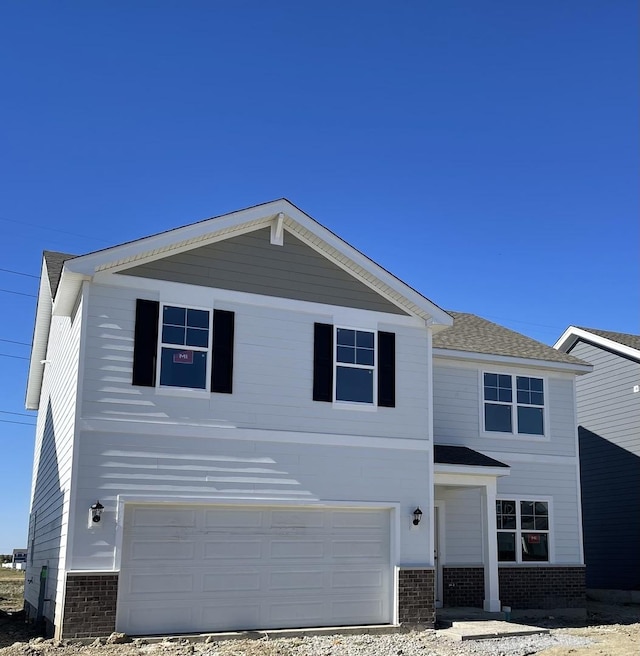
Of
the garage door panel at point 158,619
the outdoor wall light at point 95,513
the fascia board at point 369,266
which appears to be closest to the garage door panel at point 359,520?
the garage door panel at point 158,619

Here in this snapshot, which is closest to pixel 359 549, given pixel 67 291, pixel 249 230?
pixel 249 230

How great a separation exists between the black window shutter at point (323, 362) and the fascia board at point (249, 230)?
1342 millimetres

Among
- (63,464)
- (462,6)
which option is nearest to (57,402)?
(63,464)

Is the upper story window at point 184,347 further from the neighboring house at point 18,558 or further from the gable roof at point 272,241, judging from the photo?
the neighboring house at point 18,558

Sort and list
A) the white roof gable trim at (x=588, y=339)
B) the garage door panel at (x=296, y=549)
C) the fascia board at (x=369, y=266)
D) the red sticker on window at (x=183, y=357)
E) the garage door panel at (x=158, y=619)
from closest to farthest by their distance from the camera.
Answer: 1. the garage door panel at (x=158, y=619)
2. the red sticker on window at (x=183, y=357)
3. the garage door panel at (x=296, y=549)
4. the fascia board at (x=369, y=266)
5. the white roof gable trim at (x=588, y=339)

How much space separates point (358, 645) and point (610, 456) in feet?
41.2

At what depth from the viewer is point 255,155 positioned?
57.0 ft

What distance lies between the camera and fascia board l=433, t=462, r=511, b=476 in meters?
16.9

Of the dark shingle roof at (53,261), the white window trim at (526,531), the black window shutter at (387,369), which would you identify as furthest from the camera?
the white window trim at (526,531)

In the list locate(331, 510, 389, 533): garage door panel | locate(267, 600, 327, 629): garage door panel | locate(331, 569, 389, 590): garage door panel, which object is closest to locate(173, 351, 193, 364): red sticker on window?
locate(331, 510, 389, 533): garage door panel

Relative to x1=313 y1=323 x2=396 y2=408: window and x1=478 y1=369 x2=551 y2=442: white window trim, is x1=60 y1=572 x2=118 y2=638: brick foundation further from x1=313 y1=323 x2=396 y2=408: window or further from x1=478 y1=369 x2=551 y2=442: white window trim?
x1=478 y1=369 x2=551 y2=442: white window trim

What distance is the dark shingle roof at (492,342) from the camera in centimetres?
1947

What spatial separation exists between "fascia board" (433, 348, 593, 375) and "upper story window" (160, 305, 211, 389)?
622 centimetres

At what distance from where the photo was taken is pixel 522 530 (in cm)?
1925
